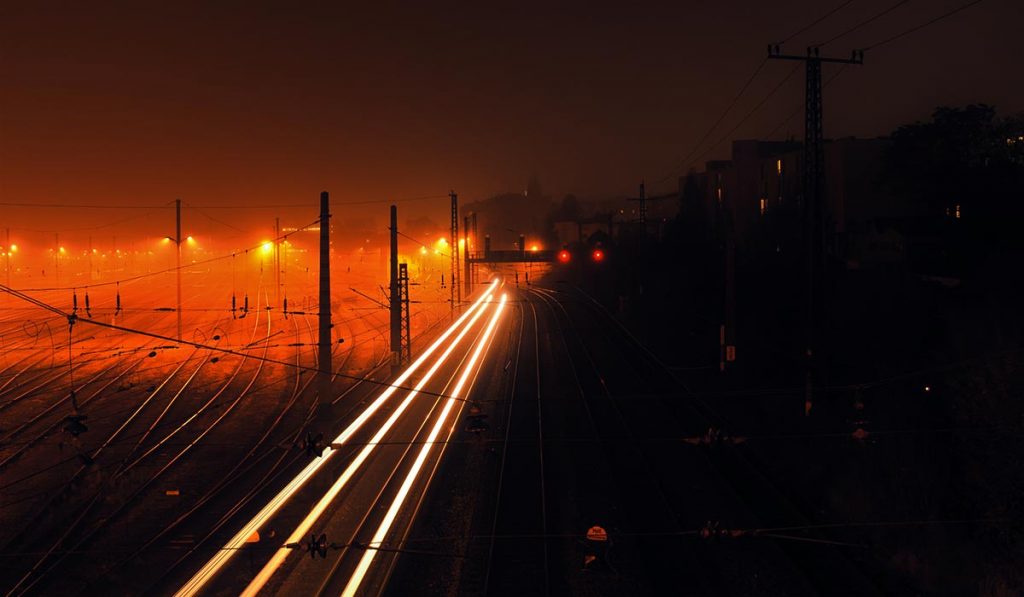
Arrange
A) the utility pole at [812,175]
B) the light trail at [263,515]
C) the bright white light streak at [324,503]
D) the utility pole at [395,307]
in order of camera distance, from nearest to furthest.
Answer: the light trail at [263,515] < the bright white light streak at [324,503] < the utility pole at [812,175] < the utility pole at [395,307]

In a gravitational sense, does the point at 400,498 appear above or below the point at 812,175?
below

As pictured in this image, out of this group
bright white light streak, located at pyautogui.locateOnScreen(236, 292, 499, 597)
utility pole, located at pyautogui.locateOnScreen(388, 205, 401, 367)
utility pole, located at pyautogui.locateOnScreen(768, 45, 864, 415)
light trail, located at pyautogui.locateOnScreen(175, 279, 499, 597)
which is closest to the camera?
light trail, located at pyautogui.locateOnScreen(175, 279, 499, 597)

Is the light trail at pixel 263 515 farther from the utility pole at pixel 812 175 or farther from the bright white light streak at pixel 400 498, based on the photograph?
the utility pole at pixel 812 175

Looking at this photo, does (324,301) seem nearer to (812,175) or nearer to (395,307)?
(395,307)

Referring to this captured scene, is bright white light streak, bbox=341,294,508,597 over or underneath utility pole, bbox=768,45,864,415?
underneath

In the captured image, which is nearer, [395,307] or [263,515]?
[263,515]

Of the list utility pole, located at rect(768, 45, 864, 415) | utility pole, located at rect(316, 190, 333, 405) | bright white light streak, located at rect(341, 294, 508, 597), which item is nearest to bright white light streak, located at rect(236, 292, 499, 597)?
bright white light streak, located at rect(341, 294, 508, 597)

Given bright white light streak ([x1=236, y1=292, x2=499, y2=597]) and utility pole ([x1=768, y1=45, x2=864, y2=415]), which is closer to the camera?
bright white light streak ([x1=236, y1=292, x2=499, y2=597])

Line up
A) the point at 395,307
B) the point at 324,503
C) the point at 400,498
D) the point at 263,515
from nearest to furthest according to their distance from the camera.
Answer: the point at 263,515 < the point at 324,503 < the point at 400,498 < the point at 395,307

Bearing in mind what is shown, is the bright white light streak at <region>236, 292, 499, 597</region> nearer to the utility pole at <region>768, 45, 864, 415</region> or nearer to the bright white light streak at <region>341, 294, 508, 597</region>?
the bright white light streak at <region>341, 294, 508, 597</region>

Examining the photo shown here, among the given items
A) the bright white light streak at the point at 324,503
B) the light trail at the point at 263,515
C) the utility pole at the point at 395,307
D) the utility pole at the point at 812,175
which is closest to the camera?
the light trail at the point at 263,515

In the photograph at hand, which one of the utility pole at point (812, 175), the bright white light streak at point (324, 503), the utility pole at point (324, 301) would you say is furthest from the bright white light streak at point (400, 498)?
the utility pole at point (812, 175)

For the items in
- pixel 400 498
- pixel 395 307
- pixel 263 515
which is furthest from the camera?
pixel 395 307

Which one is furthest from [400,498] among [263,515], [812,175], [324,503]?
[812,175]
